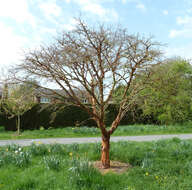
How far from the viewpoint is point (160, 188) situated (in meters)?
3.42

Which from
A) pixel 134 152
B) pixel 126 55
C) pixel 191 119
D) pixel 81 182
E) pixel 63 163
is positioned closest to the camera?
pixel 81 182

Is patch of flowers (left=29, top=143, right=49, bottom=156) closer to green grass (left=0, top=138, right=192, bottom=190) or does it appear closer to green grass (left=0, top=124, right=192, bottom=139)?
green grass (left=0, top=138, right=192, bottom=190)

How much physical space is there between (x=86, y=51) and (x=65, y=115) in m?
13.1

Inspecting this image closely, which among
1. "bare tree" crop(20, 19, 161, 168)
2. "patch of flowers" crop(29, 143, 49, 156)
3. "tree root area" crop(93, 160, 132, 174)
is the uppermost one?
"bare tree" crop(20, 19, 161, 168)

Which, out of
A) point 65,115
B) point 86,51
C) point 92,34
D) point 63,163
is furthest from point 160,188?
point 65,115

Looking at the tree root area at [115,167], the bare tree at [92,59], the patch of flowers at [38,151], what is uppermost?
the bare tree at [92,59]

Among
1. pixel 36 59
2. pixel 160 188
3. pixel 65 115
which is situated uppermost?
pixel 36 59

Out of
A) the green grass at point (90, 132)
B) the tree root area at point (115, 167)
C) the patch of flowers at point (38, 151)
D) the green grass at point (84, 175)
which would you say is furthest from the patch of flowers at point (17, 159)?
the green grass at point (90, 132)

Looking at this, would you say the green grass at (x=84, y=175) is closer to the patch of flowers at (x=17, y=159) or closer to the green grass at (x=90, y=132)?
the patch of flowers at (x=17, y=159)

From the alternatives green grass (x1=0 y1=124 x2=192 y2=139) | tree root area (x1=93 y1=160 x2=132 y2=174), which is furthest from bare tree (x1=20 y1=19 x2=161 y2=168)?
green grass (x1=0 y1=124 x2=192 y2=139)

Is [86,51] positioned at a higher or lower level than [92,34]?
lower

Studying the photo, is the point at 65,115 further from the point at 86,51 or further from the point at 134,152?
the point at 86,51

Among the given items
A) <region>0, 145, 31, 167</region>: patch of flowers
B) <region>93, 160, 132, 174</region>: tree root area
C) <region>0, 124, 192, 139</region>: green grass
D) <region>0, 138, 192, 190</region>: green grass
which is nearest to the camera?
<region>0, 138, 192, 190</region>: green grass

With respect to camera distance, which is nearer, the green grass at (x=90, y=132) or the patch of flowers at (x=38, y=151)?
the patch of flowers at (x=38, y=151)
